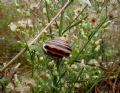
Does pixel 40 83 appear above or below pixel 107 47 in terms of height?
below

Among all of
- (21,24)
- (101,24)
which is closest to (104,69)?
(101,24)

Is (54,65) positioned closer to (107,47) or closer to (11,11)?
(107,47)

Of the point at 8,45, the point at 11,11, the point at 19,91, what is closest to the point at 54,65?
the point at 19,91

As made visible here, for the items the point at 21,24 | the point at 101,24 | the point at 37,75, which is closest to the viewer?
the point at 21,24

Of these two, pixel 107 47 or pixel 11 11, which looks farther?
pixel 11 11

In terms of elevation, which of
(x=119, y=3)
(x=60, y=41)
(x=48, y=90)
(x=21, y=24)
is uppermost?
(x=119, y=3)

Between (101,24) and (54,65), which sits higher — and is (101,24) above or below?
above

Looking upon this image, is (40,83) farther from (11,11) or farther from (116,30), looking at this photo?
(11,11)

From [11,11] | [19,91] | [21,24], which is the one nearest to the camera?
[21,24]

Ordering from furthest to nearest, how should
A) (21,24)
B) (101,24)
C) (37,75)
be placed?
1. (37,75)
2. (101,24)
3. (21,24)
